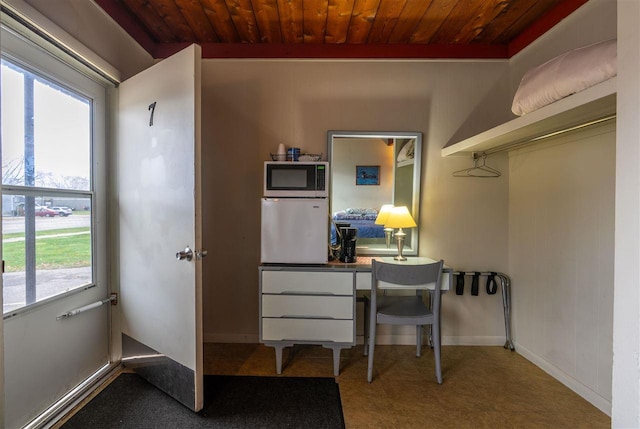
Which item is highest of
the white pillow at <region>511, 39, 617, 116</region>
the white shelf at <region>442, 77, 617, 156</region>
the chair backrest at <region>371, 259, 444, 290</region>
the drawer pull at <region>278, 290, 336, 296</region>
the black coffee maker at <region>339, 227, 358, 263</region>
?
the white pillow at <region>511, 39, 617, 116</region>

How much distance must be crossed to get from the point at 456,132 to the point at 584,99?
4.21ft

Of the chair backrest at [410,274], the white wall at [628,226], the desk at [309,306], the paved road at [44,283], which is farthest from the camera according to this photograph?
the desk at [309,306]

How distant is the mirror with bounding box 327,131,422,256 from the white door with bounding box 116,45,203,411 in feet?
3.88

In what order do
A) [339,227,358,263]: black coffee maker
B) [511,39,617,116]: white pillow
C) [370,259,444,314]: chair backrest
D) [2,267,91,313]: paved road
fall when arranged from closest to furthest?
[511,39,617,116]: white pillow
[2,267,91,313]: paved road
[370,259,444,314]: chair backrest
[339,227,358,263]: black coffee maker

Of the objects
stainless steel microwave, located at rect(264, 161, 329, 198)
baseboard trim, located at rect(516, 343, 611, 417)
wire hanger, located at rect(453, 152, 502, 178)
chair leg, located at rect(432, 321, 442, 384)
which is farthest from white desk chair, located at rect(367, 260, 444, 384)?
wire hanger, located at rect(453, 152, 502, 178)

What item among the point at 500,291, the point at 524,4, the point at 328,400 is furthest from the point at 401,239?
the point at 524,4

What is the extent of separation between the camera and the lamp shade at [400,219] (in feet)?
7.42

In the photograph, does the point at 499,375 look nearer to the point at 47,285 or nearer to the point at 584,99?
the point at 584,99

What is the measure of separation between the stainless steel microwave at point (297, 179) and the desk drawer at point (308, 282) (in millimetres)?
574

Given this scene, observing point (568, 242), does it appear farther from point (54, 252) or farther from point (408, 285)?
point (54, 252)

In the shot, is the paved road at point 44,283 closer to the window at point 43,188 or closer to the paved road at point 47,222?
the window at point 43,188

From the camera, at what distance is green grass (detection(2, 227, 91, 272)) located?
1.35 meters

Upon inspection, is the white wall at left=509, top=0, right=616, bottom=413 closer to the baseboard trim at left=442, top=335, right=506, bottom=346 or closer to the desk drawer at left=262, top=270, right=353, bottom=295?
the baseboard trim at left=442, top=335, right=506, bottom=346

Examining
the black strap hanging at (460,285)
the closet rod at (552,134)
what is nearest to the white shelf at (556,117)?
the closet rod at (552,134)
